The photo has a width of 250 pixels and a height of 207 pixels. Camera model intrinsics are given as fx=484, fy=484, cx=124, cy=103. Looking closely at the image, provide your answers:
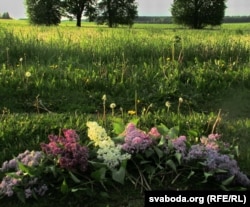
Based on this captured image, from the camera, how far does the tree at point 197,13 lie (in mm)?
67688

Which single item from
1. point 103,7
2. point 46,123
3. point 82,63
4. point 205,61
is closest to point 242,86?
point 205,61

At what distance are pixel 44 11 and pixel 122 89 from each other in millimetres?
57175

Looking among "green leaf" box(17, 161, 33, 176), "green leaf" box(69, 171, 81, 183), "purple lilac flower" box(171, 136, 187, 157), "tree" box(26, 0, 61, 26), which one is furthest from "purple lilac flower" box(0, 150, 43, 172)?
"tree" box(26, 0, 61, 26)

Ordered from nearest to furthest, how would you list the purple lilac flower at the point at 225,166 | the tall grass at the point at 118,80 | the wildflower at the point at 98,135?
1. the purple lilac flower at the point at 225,166
2. the wildflower at the point at 98,135
3. the tall grass at the point at 118,80

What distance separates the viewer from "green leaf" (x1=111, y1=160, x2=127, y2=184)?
177 inches

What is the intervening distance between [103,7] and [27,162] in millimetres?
66287

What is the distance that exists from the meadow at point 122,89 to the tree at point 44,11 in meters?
53.4

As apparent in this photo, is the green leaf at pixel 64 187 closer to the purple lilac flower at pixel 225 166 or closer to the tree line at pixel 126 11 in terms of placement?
the purple lilac flower at pixel 225 166

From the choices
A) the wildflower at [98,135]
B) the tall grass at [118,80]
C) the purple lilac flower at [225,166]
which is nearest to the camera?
the purple lilac flower at [225,166]

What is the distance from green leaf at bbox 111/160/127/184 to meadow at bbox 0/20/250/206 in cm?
117

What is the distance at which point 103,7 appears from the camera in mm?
69312

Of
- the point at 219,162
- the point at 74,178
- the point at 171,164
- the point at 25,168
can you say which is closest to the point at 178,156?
the point at 171,164

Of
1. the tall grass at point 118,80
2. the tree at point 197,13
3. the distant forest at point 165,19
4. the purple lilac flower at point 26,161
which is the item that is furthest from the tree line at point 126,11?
the purple lilac flower at point 26,161

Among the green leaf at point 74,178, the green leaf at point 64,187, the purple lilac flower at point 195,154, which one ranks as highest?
the purple lilac flower at point 195,154
